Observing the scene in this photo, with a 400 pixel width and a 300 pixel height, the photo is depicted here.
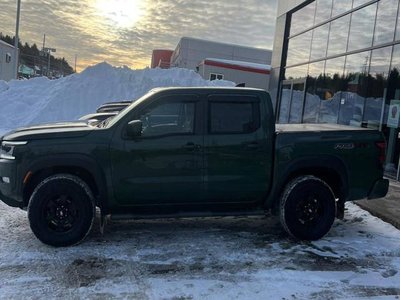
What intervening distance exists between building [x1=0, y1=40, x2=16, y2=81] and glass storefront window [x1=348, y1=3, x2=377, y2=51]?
106ft

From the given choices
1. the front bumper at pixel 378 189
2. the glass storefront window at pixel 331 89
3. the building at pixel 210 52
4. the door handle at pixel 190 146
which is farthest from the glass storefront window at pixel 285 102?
the building at pixel 210 52

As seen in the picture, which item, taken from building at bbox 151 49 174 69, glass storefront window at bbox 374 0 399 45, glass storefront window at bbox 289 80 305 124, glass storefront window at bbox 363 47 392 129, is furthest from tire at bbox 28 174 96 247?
building at bbox 151 49 174 69

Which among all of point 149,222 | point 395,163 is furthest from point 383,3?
point 149,222

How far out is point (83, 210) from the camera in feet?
18.1

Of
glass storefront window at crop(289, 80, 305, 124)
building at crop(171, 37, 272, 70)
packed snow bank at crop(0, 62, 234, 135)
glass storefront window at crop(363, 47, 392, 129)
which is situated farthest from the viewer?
building at crop(171, 37, 272, 70)

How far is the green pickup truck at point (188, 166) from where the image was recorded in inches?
217

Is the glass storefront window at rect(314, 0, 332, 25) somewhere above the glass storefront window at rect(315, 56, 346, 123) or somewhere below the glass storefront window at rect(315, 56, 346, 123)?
above

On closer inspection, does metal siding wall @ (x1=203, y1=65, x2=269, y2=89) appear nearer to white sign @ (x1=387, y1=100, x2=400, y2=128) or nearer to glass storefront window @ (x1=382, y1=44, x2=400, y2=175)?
glass storefront window @ (x1=382, y1=44, x2=400, y2=175)

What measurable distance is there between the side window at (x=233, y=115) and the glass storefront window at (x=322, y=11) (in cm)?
1116

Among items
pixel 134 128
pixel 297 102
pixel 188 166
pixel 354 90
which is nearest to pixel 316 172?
pixel 188 166

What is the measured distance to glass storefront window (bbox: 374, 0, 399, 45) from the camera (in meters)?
11.3

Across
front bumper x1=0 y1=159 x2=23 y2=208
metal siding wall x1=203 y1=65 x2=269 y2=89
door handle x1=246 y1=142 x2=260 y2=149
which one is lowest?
front bumper x1=0 y1=159 x2=23 y2=208

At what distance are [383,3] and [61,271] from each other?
1060 centimetres

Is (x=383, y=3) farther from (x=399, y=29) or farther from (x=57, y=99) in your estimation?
(x=57, y=99)
